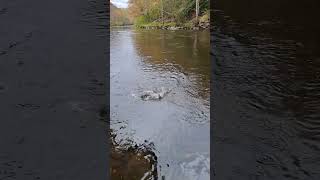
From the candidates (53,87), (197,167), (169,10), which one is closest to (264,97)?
(197,167)

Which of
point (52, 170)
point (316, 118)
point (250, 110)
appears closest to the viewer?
point (52, 170)

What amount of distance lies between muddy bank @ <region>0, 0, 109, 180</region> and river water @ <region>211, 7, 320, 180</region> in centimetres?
97

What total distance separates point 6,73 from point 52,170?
1067 millimetres

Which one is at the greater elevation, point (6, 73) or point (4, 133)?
point (6, 73)

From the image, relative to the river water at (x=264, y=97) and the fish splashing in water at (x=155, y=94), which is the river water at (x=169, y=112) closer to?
the fish splashing in water at (x=155, y=94)

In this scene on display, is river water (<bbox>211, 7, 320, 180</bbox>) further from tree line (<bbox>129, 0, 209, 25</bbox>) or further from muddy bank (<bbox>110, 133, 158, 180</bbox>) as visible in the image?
tree line (<bbox>129, 0, 209, 25</bbox>)

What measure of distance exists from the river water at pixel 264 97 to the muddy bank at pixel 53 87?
0.97 meters

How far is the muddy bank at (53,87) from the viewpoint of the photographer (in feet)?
8.14

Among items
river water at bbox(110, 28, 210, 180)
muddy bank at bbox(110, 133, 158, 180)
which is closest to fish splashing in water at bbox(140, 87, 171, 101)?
river water at bbox(110, 28, 210, 180)

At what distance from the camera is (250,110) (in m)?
2.96

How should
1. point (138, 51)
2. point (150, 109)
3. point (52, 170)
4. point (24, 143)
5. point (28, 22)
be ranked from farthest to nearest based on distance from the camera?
point (138, 51) → point (150, 109) → point (28, 22) → point (24, 143) → point (52, 170)

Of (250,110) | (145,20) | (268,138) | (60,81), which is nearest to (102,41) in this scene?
(60,81)

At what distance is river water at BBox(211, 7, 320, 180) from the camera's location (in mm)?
2465

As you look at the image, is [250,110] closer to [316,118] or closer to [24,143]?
[316,118]
